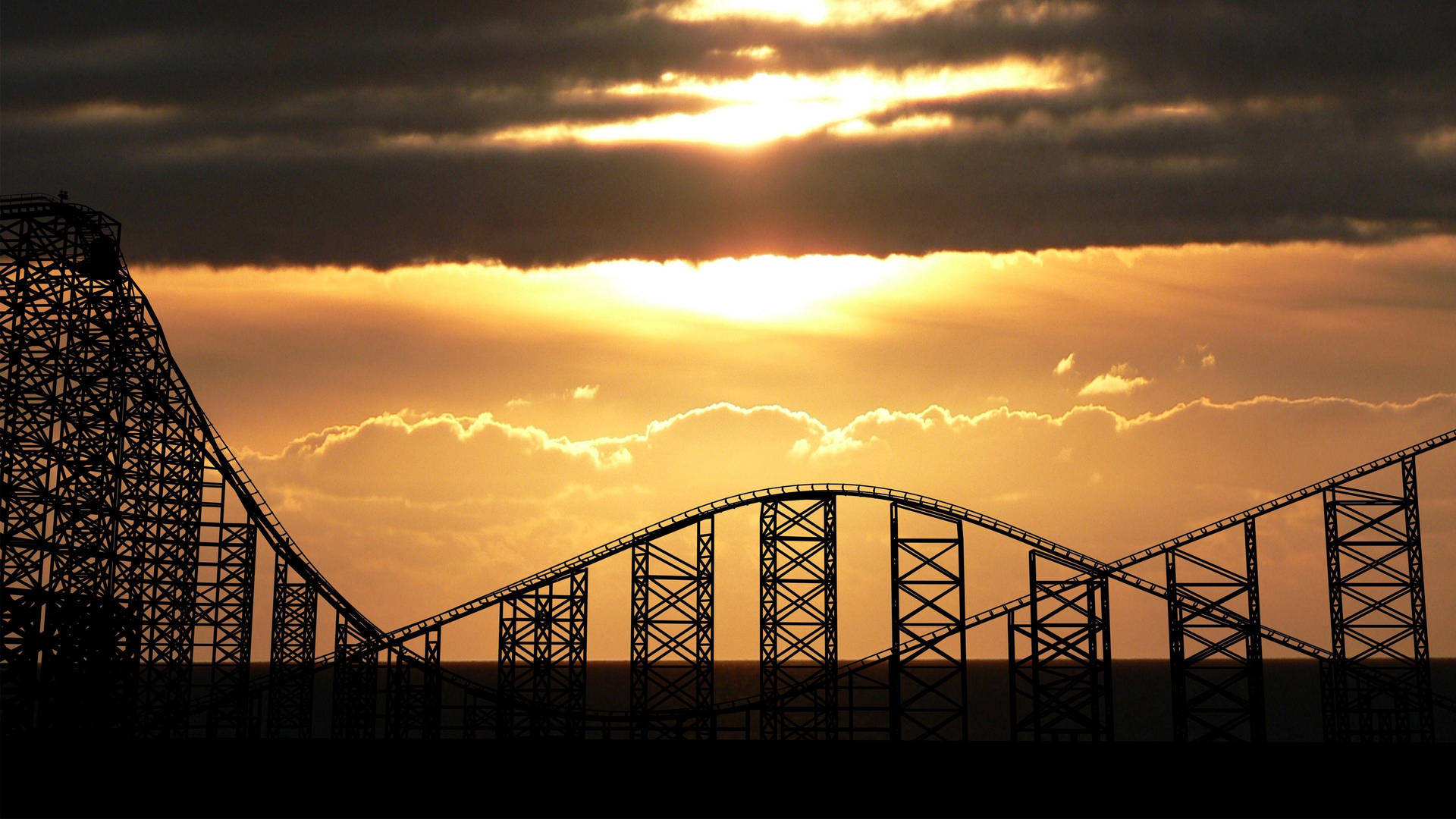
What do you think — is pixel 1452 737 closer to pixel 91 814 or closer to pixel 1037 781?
pixel 1037 781

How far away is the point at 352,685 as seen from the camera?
5297 centimetres

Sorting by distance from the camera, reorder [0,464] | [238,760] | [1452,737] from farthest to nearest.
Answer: [1452,737] < [0,464] < [238,760]

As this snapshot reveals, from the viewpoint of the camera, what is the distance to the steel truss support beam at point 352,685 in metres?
52.4

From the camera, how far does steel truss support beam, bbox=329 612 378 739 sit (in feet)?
172

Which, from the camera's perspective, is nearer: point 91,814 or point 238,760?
point 91,814

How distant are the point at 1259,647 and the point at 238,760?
2849 centimetres

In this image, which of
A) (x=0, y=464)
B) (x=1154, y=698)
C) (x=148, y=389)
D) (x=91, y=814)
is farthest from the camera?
(x=1154, y=698)

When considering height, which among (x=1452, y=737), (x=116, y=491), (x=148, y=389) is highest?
(x=148, y=389)

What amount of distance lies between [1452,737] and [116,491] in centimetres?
10840

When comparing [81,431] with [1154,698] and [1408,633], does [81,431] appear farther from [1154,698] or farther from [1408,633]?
[1154,698]

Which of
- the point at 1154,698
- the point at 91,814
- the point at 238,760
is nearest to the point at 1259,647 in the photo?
the point at 238,760

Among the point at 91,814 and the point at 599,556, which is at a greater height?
the point at 599,556

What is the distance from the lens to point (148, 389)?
4556cm

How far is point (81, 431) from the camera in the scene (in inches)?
1710
